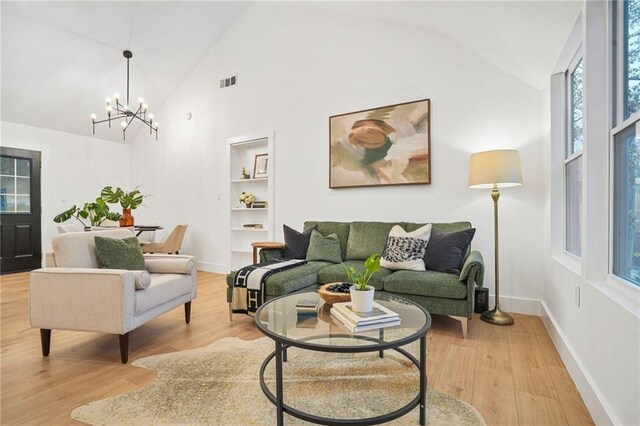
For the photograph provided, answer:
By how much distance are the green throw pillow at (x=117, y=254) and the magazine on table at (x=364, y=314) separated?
182 cm

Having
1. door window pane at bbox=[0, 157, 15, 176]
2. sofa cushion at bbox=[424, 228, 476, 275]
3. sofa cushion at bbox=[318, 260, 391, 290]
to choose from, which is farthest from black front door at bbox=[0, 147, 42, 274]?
sofa cushion at bbox=[424, 228, 476, 275]

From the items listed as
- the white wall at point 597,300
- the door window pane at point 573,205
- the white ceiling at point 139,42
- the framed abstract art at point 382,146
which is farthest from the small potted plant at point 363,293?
the framed abstract art at point 382,146

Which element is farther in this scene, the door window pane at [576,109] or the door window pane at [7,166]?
the door window pane at [7,166]

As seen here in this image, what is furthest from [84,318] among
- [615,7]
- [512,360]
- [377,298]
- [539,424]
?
[615,7]

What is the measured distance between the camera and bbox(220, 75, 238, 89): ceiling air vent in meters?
5.18

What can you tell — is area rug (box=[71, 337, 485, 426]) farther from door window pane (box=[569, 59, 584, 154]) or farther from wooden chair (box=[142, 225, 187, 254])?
wooden chair (box=[142, 225, 187, 254])

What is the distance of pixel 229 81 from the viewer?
17.3 ft

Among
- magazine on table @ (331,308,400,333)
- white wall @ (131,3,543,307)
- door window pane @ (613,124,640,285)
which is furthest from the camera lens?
white wall @ (131,3,543,307)

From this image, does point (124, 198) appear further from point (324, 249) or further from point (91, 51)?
point (324, 249)

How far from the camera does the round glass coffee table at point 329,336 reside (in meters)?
1.33

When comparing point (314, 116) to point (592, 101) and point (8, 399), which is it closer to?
point (592, 101)

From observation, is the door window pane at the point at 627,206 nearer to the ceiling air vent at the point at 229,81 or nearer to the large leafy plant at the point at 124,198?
the large leafy plant at the point at 124,198

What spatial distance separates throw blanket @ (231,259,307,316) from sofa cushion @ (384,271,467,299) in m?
1.05

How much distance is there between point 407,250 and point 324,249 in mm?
900
